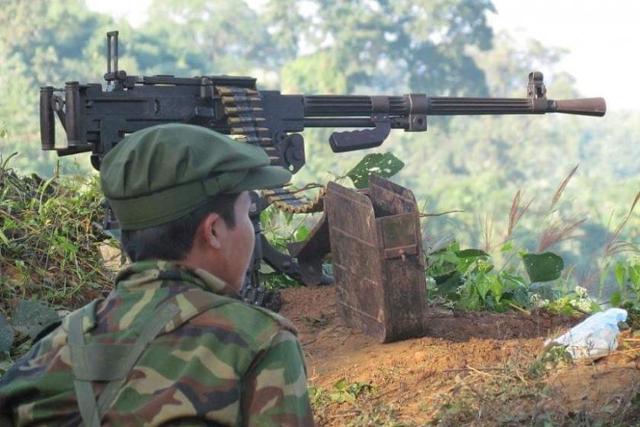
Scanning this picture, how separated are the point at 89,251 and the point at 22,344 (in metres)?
1.20

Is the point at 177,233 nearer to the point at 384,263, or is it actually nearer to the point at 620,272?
the point at 384,263

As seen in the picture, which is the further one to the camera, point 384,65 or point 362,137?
point 384,65

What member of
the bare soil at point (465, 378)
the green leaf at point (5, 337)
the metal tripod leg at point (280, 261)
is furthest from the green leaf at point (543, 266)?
the green leaf at point (5, 337)

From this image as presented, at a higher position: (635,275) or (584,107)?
(584,107)

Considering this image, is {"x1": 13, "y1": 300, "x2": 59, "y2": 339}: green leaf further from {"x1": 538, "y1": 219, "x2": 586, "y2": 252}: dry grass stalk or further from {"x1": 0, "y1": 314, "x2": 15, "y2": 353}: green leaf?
{"x1": 538, "y1": 219, "x2": 586, "y2": 252}: dry grass stalk

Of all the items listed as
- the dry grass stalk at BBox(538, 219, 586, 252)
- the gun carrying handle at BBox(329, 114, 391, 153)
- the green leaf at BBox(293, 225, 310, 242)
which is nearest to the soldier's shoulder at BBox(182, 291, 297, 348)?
the gun carrying handle at BBox(329, 114, 391, 153)

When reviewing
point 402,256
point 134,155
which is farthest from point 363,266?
point 134,155

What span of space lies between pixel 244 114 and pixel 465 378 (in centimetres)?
247

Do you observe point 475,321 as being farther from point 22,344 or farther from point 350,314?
point 22,344

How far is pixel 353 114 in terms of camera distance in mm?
7832

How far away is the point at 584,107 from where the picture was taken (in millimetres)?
8719

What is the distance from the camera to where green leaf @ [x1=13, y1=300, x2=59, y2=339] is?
19.5 feet

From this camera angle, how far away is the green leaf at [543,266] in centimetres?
689

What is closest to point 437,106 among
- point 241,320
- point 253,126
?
point 253,126
